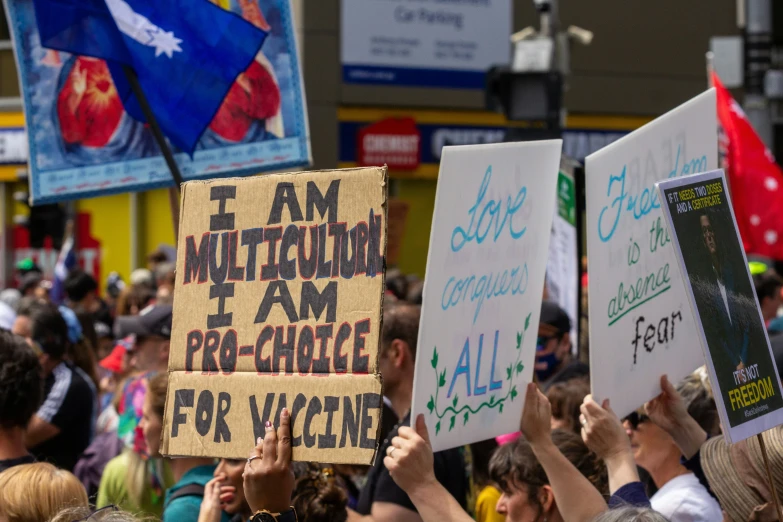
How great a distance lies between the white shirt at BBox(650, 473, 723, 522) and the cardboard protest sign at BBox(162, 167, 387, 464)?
56.2 inches

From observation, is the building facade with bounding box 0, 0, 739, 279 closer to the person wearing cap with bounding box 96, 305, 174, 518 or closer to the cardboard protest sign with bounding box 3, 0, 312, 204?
the cardboard protest sign with bounding box 3, 0, 312, 204

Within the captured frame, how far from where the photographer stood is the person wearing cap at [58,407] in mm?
5484

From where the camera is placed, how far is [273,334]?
290cm

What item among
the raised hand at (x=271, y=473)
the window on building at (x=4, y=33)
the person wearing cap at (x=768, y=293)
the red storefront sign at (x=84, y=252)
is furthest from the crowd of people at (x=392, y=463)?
the window on building at (x=4, y=33)

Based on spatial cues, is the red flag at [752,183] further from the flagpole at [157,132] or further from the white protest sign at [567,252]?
the flagpole at [157,132]

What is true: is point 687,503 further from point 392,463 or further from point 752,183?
point 752,183

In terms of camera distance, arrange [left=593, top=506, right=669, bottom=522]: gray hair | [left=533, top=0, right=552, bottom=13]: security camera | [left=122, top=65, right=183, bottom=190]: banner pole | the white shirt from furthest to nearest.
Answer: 1. [left=533, top=0, right=552, bottom=13]: security camera
2. [left=122, top=65, right=183, bottom=190]: banner pole
3. the white shirt
4. [left=593, top=506, right=669, bottom=522]: gray hair

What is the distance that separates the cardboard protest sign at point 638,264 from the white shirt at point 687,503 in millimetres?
353

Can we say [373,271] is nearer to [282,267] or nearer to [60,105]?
[282,267]

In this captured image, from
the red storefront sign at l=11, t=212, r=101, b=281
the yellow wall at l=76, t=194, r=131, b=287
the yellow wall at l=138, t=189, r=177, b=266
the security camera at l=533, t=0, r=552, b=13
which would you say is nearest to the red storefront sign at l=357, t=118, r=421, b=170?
the yellow wall at l=138, t=189, r=177, b=266

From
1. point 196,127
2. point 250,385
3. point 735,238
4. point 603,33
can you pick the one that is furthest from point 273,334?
point 603,33

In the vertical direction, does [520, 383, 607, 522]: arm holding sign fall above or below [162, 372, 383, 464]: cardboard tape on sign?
below

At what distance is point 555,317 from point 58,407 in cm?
254

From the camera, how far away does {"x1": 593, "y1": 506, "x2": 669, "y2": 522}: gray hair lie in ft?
8.23
